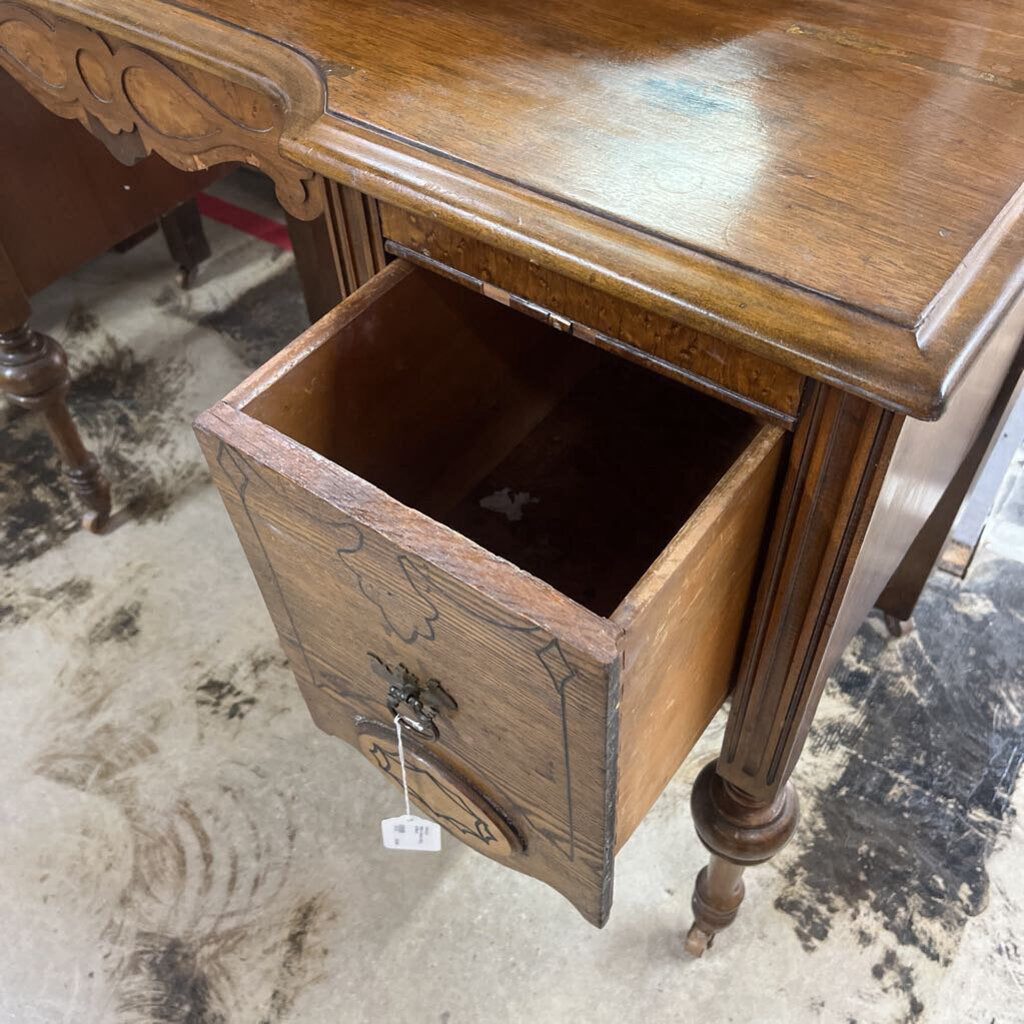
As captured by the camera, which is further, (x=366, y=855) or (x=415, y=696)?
(x=366, y=855)

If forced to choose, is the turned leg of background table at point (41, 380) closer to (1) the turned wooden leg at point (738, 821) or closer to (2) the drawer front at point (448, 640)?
(2) the drawer front at point (448, 640)

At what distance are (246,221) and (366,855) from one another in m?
1.20

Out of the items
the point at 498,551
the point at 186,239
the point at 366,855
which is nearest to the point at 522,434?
the point at 498,551

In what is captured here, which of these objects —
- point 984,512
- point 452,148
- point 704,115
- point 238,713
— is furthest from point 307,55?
point 984,512

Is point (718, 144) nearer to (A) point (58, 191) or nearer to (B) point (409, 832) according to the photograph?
(B) point (409, 832)

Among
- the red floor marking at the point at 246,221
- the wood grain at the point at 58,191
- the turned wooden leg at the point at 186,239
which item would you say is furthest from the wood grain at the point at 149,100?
the red floor marking at the point at 246,221

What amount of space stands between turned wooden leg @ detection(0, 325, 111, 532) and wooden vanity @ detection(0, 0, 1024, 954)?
426mm

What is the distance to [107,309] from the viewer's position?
1.62 m

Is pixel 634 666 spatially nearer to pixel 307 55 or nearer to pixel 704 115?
pixel 704 115

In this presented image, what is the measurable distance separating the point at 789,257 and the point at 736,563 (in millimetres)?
173

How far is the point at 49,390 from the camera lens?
3.86 ft

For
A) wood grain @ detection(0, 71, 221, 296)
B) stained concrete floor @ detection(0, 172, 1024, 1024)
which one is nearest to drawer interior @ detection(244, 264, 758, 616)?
stained concrete floor @ detection(0, 172, 1024, 1024)

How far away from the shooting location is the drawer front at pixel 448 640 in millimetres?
452

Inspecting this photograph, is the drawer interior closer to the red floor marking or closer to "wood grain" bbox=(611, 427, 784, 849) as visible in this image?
"wood grain" bbox=(611, 427, 784, 849)
